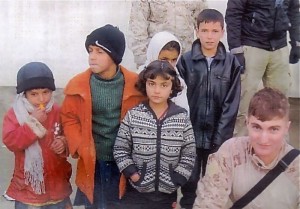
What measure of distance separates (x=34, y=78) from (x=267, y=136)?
1.32 metres

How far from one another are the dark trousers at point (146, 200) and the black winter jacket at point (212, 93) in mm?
541

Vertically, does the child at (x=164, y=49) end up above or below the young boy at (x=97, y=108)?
above

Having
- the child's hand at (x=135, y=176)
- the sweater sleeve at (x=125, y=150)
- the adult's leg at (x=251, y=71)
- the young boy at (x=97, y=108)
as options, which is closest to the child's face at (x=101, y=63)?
the young boy at (x=97, y=108)

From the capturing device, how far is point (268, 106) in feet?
8.74

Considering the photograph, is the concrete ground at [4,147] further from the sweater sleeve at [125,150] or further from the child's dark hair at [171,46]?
the child's dark hair at [171,46]

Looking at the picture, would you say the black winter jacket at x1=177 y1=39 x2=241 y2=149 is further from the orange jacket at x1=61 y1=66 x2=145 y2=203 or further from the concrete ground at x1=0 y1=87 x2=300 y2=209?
the concrete ground at x1=0 y1=87 x2=300 y2=209

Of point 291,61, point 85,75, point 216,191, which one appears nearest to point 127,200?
point 85,75

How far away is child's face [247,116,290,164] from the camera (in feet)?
8.74

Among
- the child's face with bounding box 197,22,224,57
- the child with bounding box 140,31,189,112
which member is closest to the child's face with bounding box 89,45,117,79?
the child with bounding box 140,31,189,112

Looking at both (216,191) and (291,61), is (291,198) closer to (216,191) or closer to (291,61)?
(216,191)

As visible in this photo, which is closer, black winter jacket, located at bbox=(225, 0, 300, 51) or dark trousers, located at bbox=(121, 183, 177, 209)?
dark trousers, located at bbox=(121, 183, 177, 209)

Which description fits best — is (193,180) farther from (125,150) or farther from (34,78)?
(34,78)

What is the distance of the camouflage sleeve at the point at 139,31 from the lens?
4488 mm

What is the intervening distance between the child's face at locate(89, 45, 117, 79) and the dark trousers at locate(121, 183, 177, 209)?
24.7 inches
